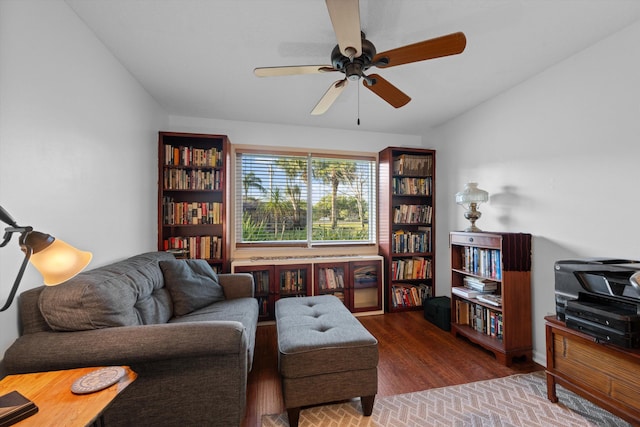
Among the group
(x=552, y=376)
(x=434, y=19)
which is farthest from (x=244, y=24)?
(x=552, y=376)

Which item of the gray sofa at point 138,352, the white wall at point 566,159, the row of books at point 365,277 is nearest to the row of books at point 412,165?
the white wall at point 566,159

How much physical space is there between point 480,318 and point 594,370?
1083mm

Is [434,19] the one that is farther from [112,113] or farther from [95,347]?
[95,347]

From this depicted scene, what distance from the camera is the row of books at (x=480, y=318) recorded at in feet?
7.91

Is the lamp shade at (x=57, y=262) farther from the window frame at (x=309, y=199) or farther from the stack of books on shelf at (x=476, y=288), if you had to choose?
the stack of books on shelf at (x=476, y=288)

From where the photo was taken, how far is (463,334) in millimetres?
2588

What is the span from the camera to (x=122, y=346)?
1162mm

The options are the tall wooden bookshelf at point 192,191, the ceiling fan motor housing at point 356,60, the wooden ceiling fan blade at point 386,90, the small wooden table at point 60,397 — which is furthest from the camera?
the tall wooden bookshelf at point 192,191

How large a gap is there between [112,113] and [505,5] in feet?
9.02

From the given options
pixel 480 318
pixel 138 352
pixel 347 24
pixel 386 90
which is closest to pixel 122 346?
pixel 138 352

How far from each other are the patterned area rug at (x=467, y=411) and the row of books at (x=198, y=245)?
5.96 feet

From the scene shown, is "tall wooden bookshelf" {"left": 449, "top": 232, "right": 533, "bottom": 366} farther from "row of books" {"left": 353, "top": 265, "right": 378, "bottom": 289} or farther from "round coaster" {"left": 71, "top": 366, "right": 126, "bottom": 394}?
"round coaster" {"left": 71, "top": 366, "right": 126, "bottom": 394}

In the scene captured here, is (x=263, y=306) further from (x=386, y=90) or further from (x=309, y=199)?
(x=386, y=90)

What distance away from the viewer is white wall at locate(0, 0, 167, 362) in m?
1.17
